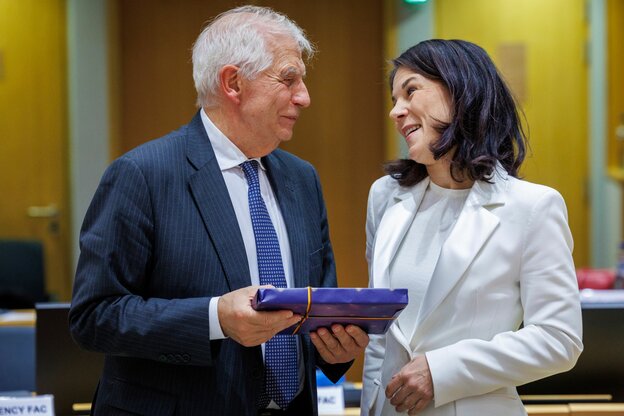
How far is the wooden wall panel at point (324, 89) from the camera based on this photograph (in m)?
6.20

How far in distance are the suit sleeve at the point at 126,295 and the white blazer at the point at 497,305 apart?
1.58 feet

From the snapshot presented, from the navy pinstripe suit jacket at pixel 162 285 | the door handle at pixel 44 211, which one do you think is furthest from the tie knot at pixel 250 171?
the door handle at pixel 44 211

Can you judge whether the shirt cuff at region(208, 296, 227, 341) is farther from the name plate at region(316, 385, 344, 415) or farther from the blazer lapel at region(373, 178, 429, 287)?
the name plate at region(316, 385, 344, 415)

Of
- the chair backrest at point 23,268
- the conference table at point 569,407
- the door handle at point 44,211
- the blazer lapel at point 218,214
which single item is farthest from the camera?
the door handle at point 44,211

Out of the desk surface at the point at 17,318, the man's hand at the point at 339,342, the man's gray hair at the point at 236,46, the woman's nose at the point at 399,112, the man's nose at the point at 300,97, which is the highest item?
the man's gray hair at the point at 236,46

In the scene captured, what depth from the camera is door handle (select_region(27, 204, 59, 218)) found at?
6.20 meters

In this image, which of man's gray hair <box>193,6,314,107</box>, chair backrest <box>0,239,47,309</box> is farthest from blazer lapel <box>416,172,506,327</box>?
chair backrest <box>0,239,47,309</box>

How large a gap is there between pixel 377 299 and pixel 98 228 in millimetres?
644

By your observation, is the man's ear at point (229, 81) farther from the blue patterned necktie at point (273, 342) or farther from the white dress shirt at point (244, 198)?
the blue patterned necktie at point (273, 342)

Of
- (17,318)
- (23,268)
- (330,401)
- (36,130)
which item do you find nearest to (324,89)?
(36,130)

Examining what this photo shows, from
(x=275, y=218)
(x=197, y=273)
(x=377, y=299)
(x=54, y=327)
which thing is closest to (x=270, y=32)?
(x=275, y=218)

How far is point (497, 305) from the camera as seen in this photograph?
2035 millimetres

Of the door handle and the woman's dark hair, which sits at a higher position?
the woman's dark hair

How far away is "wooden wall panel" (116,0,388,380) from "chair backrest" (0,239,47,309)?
3.38 feet
